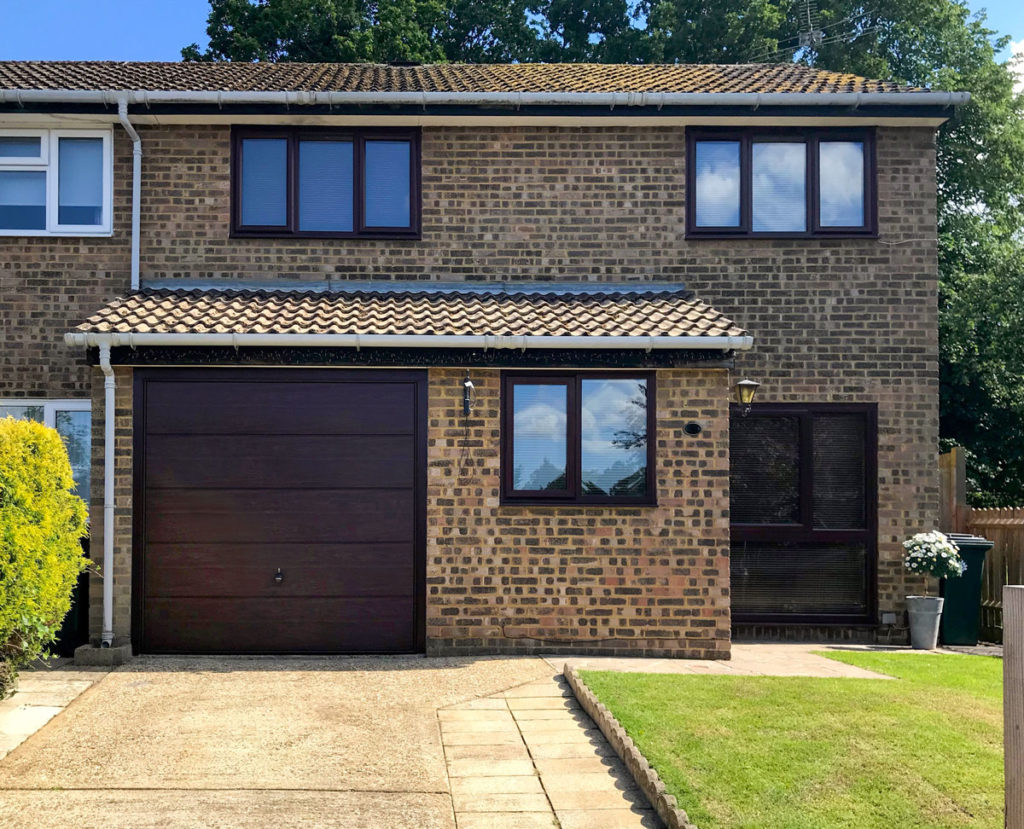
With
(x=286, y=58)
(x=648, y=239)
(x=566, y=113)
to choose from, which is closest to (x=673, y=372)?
(x=648, y=239)

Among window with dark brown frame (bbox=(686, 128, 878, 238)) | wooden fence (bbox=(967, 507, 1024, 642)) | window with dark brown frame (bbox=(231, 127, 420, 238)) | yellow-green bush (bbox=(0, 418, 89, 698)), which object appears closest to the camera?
yellow-green bush (bbox=(0, 418, 89, 698))

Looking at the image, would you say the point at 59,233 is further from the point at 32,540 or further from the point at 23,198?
the point at 32,540

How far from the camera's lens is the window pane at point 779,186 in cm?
1210

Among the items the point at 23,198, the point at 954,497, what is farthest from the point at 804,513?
the point at 23,198

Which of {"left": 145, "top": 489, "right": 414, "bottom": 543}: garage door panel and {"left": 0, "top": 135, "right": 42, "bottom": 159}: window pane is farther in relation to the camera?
{"left": 0, "top": 135, "right": 42, "bottom": 159}: window pane

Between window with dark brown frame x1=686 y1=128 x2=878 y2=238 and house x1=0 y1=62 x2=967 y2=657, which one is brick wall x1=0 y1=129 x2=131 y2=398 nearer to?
house x1=0 y1=62 x2=967 y2=657

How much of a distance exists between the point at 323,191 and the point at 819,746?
794 centimetres

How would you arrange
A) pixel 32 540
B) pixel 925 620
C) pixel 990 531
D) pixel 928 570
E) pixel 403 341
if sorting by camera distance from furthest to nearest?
pixel 990 531
pixel 925 620
pixel 928 570
pixel 403 341
pixel 32 540

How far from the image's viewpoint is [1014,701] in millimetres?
4145

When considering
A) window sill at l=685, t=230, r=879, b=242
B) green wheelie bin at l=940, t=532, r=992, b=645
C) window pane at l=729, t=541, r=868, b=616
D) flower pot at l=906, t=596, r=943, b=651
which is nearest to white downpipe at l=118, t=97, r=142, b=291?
window sill at l=685, t=230, r=879, b=242

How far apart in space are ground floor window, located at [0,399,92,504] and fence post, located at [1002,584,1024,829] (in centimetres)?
964

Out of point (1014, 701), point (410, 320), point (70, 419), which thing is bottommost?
point (1014, 701)

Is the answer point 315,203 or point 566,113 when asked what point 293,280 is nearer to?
point 315,203

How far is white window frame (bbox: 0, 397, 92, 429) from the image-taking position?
11.5 m
